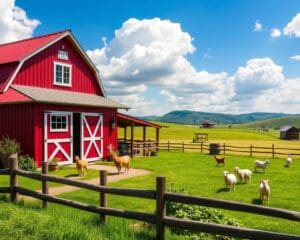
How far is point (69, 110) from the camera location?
74.0 ft

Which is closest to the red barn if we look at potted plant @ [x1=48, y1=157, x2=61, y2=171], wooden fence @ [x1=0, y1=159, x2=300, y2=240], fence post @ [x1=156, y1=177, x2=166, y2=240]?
potted plant @ [x1=48, y1=157, x2=61, y2=171]

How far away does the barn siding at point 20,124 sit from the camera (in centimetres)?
2039

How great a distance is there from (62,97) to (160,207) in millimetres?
16513

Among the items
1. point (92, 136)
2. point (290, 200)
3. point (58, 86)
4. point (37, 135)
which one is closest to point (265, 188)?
point (290, 200)

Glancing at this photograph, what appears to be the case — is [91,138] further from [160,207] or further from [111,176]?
[160,207]

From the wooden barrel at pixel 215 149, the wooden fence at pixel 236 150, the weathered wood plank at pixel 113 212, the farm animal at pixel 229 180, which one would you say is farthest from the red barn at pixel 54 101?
the wooden fence at pixel 236 150

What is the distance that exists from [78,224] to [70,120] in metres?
15.3

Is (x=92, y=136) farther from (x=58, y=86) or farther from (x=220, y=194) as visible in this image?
(x=220, y=194)

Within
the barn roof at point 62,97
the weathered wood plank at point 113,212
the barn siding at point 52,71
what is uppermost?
the barn siding at point 52,71

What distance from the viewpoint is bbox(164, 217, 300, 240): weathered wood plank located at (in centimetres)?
589

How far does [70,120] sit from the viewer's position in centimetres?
2266

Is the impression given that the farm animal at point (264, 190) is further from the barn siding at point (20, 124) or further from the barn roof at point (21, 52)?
the barn roof at point (21, 52)

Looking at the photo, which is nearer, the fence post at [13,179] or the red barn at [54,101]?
the fence post at [13,179]

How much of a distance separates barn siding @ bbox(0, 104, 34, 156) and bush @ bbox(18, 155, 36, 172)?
1.05m
